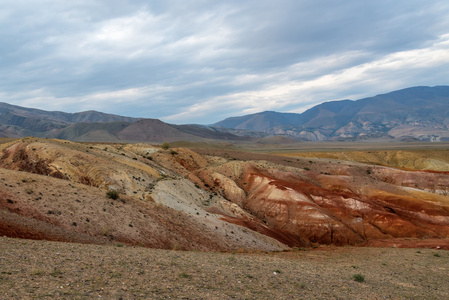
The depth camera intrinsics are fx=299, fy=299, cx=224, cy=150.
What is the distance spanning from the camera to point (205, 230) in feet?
88.8

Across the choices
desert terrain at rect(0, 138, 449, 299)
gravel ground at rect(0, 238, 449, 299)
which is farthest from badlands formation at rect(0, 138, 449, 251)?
gravel ground at rect(0, 238, 449, 299)

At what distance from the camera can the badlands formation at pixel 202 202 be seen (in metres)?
19.8

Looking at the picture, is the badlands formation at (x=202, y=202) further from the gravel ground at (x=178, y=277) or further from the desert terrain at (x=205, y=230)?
the gravel ground at (x=178, y=277)

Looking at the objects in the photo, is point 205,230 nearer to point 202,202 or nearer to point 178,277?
point 202,202

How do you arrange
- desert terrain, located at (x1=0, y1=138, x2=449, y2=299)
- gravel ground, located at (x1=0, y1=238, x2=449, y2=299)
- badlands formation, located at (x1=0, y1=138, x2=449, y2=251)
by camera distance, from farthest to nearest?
badlands formation, located at (x1=0, y1=138, x2=449, y2=251)
desert terrain, located at (x1=0, y1=138, x2=449, y2=299)
gravel ground, located at (x1=0, y1=238, x2=449, y2=299)

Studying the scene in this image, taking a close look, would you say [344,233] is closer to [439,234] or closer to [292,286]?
[439,234]

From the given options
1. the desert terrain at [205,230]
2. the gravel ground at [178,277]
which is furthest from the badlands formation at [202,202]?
the gravel ground at [178,277]

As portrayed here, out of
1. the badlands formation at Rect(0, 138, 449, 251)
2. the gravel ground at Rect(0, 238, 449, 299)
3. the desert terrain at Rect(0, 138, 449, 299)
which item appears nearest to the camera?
the gravel ground at Rect(0, 238, 449, 299)

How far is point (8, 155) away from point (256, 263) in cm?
3732

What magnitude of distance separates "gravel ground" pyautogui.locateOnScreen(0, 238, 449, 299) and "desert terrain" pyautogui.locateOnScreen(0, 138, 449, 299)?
0.07 meters

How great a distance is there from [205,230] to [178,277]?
15834 millimetres

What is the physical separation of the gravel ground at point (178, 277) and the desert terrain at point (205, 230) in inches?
2.6

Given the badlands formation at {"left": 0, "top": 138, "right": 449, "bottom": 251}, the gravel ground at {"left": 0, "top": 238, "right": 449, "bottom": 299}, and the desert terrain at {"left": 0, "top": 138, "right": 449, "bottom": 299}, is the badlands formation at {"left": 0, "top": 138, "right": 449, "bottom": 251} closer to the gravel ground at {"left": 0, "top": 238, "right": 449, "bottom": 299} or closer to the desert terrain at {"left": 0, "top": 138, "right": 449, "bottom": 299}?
the desert terrain at {"left": 0, "top": 138, "right": 449, "bottom": 299}

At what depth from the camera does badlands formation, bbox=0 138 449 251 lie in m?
19.8
